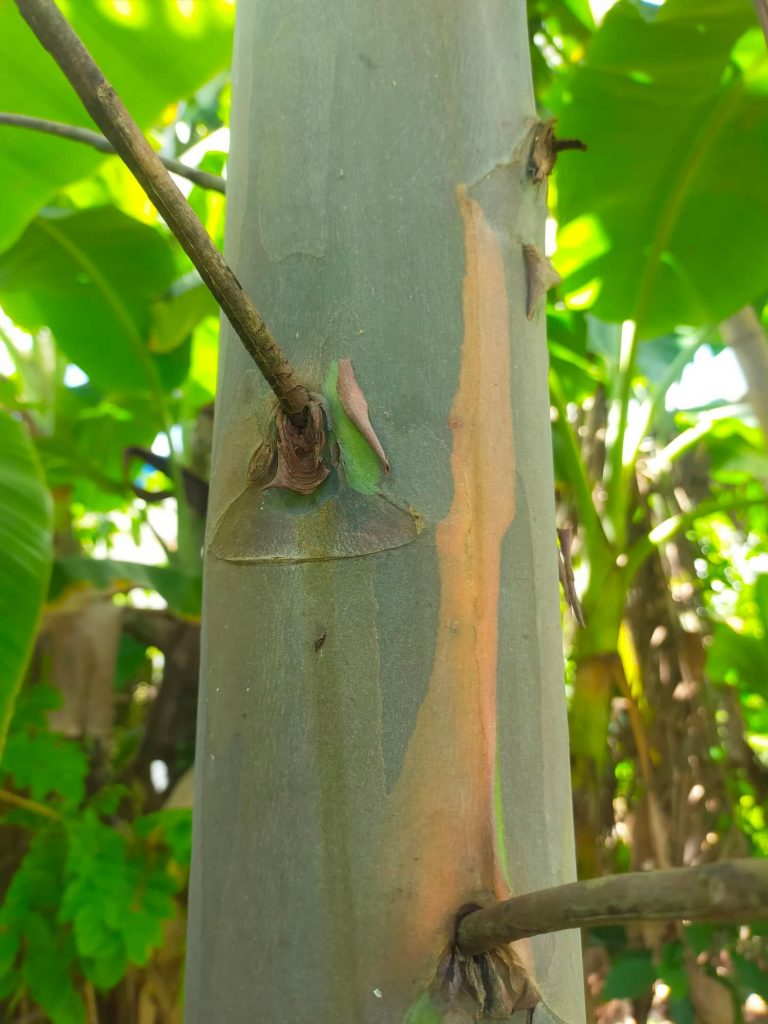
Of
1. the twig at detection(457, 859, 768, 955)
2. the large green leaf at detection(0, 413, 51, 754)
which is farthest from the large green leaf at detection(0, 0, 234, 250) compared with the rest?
the twig at detection(457, 859, 768, 955)

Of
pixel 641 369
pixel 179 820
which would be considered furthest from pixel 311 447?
pixel 641 369

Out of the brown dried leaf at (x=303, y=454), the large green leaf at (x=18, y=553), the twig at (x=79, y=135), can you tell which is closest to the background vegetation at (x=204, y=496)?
the large green leaf at (x=18, y=553)

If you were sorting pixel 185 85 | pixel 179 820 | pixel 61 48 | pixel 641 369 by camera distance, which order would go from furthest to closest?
pixel 641 369 → pixel 185 85 → pixel 179 820 → pixel 61 48

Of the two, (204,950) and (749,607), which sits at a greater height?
(749,607)

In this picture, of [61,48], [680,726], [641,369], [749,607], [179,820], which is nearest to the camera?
[61,48]

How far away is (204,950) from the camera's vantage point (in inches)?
12.4

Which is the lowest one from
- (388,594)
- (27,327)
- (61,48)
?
(388,594)

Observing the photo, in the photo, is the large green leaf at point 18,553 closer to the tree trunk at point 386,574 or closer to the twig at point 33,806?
the twig at point 33,806

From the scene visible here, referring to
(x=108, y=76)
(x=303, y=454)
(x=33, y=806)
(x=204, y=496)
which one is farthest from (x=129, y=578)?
(x=303, y=454)

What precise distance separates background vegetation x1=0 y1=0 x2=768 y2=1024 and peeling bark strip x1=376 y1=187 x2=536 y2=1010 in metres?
0.58

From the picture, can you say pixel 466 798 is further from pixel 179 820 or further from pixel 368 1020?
pixel 179 820

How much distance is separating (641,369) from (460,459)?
5.04ft

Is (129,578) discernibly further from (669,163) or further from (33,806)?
(669,163)

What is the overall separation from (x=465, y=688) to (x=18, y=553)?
2.22 feet
